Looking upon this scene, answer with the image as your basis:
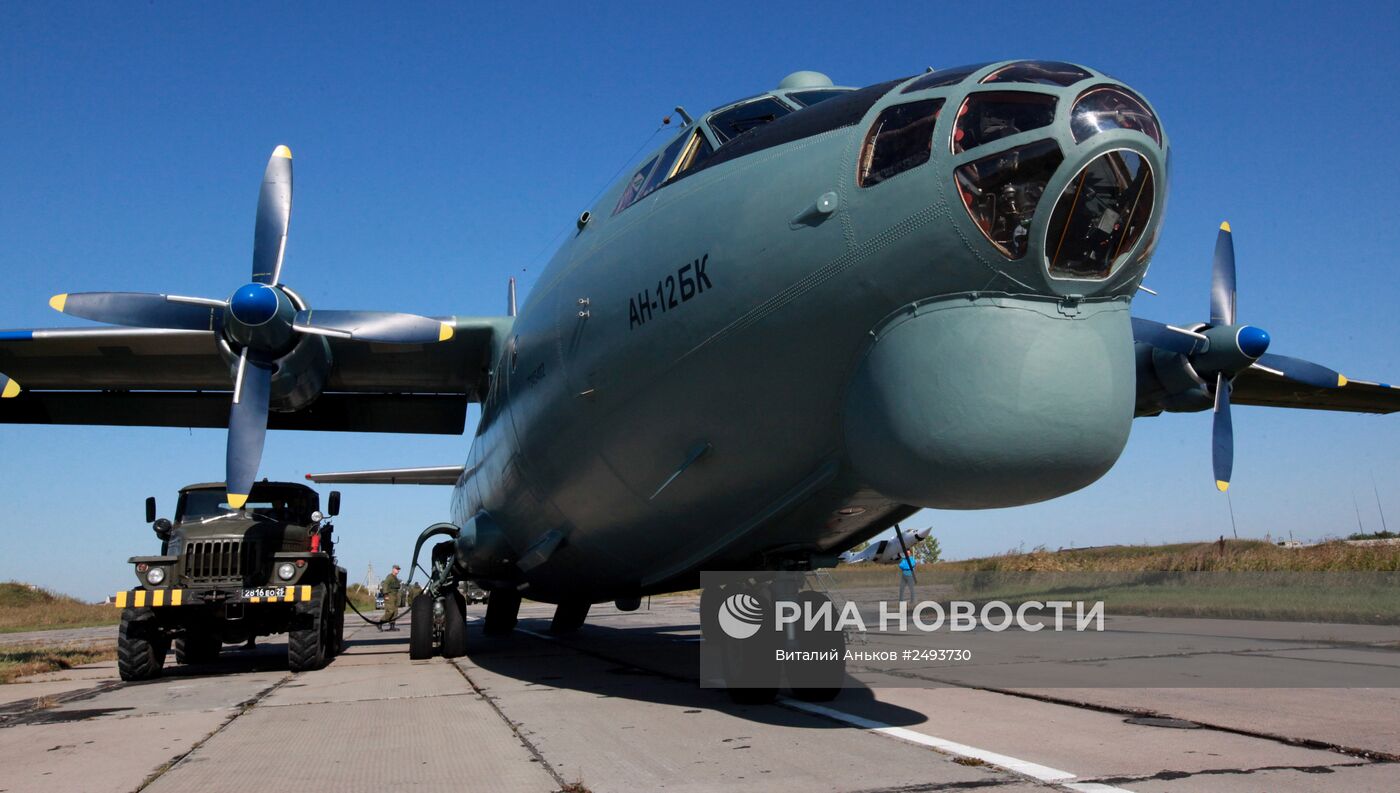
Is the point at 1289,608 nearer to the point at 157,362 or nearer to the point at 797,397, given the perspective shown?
the point at 797,397

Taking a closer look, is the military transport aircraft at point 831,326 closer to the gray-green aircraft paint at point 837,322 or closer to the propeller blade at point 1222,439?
the gray-green aircraft paint at point 837,322

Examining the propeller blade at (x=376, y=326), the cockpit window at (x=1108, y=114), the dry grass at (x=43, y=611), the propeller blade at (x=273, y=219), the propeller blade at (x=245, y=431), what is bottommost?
the dry grass at (x=43, y=611)

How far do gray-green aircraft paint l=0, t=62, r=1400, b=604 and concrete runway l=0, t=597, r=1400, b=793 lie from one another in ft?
4.40

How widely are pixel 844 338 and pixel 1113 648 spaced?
7.88 m

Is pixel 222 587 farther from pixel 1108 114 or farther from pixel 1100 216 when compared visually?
pixel 1108 114

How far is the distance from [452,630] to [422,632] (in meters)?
0.38

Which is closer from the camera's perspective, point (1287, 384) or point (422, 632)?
point (422, 632)

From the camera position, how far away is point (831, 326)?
5383mm

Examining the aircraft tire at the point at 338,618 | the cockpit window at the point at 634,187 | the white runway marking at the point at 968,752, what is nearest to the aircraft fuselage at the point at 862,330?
the cockpit window at the point at 634,187

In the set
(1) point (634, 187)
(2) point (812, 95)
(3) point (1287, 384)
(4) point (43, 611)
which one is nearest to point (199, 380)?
(1) point (634, 187)

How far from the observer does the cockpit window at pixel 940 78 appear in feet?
A: 16.8

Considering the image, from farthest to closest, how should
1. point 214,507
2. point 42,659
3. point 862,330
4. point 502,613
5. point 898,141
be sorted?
point 502,613
point 42,659
point 214,507
point 862,330
point 898,141

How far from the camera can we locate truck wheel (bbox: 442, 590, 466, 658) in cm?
1242

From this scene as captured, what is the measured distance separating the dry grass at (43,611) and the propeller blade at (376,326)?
27.3 meters
